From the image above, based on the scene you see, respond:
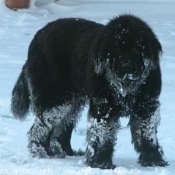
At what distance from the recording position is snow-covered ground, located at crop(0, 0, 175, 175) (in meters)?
5.25

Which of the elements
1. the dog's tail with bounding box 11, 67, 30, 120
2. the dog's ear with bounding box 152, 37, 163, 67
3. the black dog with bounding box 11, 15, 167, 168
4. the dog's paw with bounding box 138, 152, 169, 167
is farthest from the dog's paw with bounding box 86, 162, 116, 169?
the dog's tail with bounding box 11, 67, 30, 120

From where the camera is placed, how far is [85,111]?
758cm

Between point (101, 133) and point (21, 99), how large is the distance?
1.13m

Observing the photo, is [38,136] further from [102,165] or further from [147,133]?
[147,133]

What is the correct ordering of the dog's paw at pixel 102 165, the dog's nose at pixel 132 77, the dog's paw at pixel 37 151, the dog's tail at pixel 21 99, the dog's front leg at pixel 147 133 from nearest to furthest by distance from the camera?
the dog's nose at pixel 132 77, the dog's paw at pixel 102 165, the dog's front leg at pixel 147 133, the dog's paw at pixel 37 151, the dog's tail at pixel 21 99

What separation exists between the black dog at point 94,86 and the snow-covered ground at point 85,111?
0.72 ft

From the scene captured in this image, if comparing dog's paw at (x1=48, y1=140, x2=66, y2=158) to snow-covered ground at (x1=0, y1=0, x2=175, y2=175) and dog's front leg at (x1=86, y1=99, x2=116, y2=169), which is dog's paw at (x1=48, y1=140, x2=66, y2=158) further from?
dog's front leg at (x1=86, y1=99, x2=116, y2=169)

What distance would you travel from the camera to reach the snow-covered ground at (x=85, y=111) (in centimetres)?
525

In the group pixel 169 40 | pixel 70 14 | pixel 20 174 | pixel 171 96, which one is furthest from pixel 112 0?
pixel 20 174

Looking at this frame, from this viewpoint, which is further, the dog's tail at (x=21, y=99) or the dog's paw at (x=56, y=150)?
the dog's tail at (x=21, y=99)

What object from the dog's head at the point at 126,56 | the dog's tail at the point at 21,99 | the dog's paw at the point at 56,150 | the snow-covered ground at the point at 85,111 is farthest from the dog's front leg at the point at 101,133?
the dog's tail at the point at 21,99

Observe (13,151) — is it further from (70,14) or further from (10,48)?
(70,14)

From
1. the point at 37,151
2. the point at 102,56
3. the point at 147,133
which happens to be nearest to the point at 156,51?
the point at 102,56

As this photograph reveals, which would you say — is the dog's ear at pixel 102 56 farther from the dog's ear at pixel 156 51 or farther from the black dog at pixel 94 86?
the dog's ear at pixel 156 51
